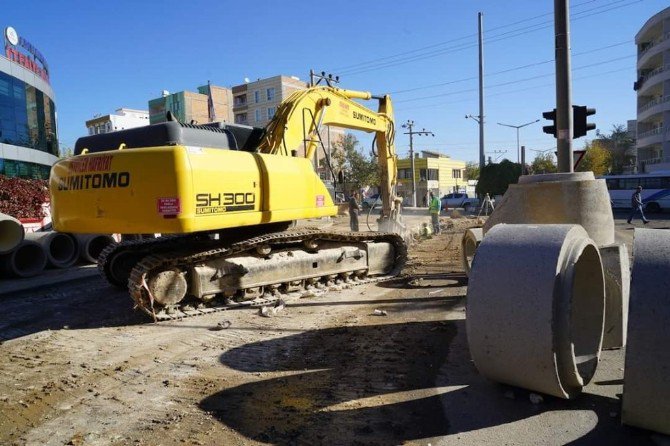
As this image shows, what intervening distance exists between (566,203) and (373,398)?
3.18 meters

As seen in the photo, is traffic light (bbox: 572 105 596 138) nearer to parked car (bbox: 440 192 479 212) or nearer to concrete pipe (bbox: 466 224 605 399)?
concrete pipe (bbox: 466 224 605 399)

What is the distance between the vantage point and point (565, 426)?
138 inches

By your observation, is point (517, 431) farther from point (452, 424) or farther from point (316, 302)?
point (316, 302)

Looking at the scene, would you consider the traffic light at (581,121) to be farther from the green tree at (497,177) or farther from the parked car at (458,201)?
the parked car at (458,201)

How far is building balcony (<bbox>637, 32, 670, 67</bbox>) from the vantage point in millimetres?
43875

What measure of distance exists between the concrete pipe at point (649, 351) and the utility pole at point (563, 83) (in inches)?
182

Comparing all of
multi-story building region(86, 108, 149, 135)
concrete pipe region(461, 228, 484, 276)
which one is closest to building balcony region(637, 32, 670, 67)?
concrete pipe region(461, 228, 484, 276)

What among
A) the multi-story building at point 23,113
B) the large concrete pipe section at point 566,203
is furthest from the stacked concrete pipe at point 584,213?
the multi-story building at point 23,113

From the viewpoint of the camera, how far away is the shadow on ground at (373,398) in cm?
353

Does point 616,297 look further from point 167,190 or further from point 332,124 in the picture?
point 332,124

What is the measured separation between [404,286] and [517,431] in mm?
5107

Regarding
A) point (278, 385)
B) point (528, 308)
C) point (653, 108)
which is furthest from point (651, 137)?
point (278, 385)

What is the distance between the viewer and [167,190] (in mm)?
6055

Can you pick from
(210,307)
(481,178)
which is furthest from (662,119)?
(210,307)
